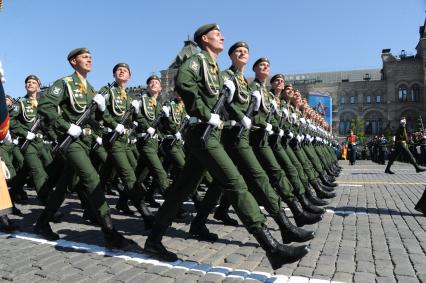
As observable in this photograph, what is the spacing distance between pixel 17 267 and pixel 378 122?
7583cm

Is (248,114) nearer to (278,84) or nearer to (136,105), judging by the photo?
(136,105)

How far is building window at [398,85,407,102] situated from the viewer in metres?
70.2

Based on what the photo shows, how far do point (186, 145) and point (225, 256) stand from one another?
4.06 feet

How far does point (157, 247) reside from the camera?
4051 mm

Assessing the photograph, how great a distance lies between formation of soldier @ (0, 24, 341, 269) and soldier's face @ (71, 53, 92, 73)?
0.04ft

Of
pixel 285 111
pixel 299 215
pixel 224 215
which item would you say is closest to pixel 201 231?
pixel 224 215

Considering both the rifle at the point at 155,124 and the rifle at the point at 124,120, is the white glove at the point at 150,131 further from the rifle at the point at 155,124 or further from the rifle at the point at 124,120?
the rifle at the point at 124,120

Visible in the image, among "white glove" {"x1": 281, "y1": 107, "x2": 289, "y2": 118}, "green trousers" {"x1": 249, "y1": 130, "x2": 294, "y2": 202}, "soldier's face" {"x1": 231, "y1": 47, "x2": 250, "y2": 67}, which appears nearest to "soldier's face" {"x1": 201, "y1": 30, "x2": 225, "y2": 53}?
"soldier's face" {"x1": 231, "y1": 47, "x2": 250, "y2": 67}

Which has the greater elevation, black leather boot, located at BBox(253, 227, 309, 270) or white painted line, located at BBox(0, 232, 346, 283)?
black leather boot, located at BBox(253, 227, 309, 270)

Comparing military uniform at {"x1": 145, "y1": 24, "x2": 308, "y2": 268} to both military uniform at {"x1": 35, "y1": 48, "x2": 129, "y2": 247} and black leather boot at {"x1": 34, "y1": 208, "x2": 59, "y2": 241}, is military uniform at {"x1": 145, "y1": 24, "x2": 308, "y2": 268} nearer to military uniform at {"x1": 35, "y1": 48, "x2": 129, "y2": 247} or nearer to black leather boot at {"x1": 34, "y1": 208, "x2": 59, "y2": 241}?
military uniform at {"x1": 35, "y1": 48, "x2": 129, "y2": 247}

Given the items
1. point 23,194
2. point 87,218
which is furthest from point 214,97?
point 23,194

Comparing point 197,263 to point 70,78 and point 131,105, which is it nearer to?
point 70,78

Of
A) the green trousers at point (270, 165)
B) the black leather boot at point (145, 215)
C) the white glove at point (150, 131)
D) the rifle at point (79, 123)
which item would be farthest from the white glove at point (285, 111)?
the rifle at point (79, 123)

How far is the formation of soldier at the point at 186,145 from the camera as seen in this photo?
382 cm
